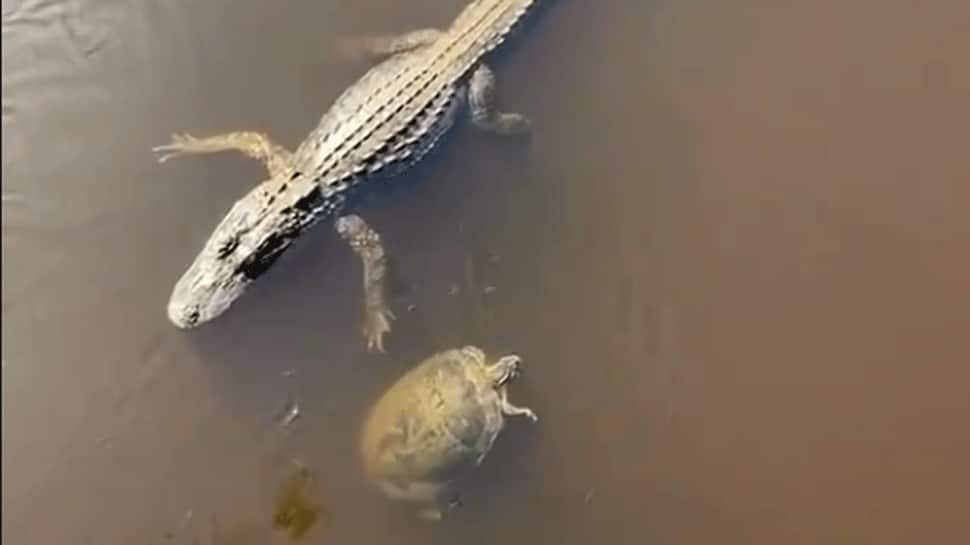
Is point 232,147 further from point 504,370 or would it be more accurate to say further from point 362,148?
point 504,370

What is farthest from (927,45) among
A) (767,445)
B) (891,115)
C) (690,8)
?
(767,445)

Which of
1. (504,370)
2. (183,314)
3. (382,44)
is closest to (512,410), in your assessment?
(504,370)

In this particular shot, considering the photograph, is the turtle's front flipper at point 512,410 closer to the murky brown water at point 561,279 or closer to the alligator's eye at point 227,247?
the murky brown water at point 561,279

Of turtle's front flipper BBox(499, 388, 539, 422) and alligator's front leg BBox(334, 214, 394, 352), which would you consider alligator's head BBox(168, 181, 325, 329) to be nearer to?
alligator's front leg BBox(334, 214, 394, 352)

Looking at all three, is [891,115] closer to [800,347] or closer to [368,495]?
[800,347]

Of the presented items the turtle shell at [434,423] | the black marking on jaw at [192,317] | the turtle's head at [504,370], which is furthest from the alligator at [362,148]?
the turtle's head at [504,370]
